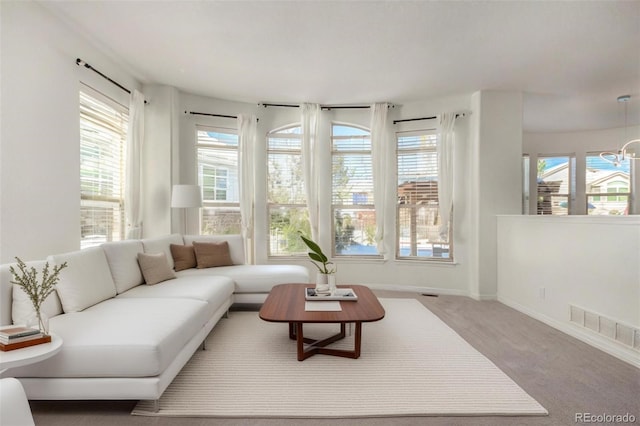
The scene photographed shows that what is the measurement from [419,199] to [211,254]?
121 inches

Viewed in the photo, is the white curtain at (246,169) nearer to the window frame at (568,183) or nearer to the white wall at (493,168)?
the white wall at (493,168)

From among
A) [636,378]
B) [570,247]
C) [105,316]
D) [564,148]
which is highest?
[564,148]

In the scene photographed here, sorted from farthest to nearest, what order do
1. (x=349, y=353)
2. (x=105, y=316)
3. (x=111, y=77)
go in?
1. (x=111, y=77)
2. (x=349, y=353)
3. (x=105, y=316)

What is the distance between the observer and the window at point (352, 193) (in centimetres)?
521

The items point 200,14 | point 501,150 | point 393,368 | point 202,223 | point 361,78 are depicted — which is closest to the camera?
point 393,368

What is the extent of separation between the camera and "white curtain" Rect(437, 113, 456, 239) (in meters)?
4.76

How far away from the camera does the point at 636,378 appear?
7.57 ft

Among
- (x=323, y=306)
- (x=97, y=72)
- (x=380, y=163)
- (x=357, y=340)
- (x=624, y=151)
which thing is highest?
(x=97, y=72)

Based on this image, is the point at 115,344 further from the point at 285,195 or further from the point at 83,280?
the point at 285,195

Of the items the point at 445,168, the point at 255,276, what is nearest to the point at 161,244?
the point at 255,276

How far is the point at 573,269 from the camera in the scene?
317 centimetres

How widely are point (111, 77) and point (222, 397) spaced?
3657 mm

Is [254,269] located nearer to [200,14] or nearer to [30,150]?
[30,150]

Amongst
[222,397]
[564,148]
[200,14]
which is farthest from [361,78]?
[564,148]
